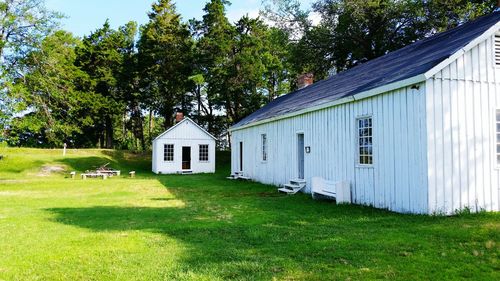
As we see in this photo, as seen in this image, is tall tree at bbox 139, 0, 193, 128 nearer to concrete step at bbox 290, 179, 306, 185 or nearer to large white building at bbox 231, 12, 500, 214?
concrete step at bbox 290, 179, 306, 185

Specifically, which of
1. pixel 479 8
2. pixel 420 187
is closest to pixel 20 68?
pixel 420 187

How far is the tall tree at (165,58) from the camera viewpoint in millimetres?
38625

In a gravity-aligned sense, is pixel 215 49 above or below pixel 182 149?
above

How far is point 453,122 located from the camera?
8.41m

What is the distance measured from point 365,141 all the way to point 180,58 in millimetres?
31724

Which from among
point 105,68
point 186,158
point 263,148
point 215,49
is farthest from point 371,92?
point 105,68

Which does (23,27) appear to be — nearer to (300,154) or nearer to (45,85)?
(45,85)

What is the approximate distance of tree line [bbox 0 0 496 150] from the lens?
771 inches

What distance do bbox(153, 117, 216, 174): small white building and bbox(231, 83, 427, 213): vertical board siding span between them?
13689 mm

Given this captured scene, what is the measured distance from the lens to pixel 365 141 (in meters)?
10.3

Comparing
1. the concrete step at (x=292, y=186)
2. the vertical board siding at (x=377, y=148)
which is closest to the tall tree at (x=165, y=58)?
the concrete step at (x=292, y=186)

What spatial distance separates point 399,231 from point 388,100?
3.64 metres

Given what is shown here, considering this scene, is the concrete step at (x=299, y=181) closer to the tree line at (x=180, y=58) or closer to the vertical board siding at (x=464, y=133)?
the vertical board siding at (x=464, y=133)

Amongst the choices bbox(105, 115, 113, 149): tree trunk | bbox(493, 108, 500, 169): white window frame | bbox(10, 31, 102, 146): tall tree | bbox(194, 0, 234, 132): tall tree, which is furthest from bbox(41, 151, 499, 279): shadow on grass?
bbox(105, 115, 113, 149): tree trunk
